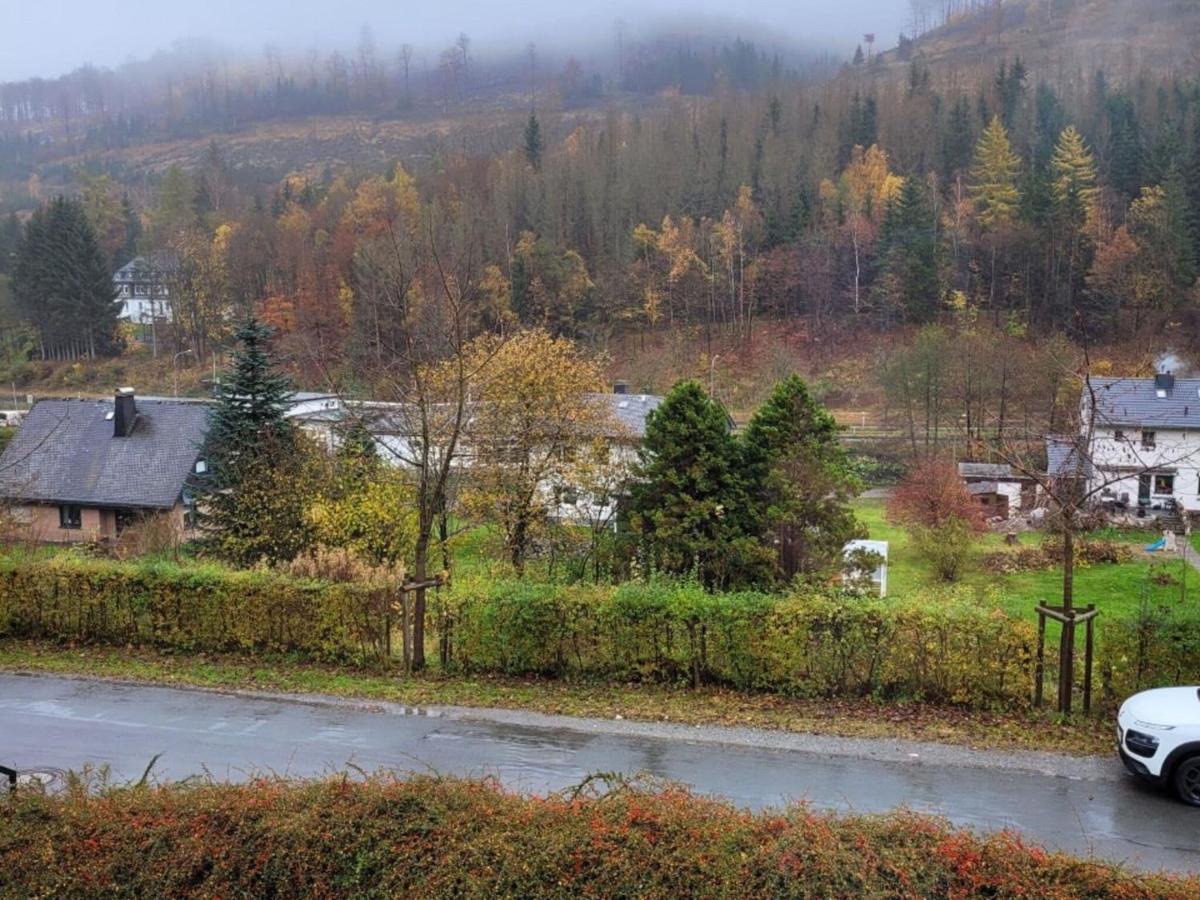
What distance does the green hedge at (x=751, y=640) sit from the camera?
458 inches

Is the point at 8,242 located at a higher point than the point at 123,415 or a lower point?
higher

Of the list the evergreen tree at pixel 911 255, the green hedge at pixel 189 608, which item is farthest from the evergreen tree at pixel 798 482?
the evergreen tree at pixel 911 255

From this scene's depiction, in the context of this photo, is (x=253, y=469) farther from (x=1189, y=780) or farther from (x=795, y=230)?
(x=795, y=230)

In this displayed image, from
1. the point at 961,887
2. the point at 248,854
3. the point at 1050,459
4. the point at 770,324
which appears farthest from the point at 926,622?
the point at 770,324

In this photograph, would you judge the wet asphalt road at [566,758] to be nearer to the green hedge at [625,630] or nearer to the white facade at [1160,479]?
the green hedge at [625,630]

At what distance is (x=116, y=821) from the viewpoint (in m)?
6.18

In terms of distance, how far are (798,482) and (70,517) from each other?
1099 inches

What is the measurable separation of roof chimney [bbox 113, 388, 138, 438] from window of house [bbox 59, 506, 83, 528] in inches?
124

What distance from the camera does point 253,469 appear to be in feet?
82.4

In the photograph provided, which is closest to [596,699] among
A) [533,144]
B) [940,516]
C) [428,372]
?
[428,372]

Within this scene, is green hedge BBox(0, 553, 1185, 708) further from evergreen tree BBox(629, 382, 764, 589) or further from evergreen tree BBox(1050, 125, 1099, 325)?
evergreen tree BBox(1050, 125, 1099, 325)

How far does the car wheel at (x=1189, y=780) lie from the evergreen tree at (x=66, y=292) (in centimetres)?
8701

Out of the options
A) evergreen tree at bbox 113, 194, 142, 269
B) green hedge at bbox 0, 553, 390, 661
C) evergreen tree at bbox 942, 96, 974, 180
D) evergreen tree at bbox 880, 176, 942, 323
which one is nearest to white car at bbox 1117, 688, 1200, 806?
green hedge at bbox 0, 553, 390, 661

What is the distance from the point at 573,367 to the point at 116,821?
18.4 metres
